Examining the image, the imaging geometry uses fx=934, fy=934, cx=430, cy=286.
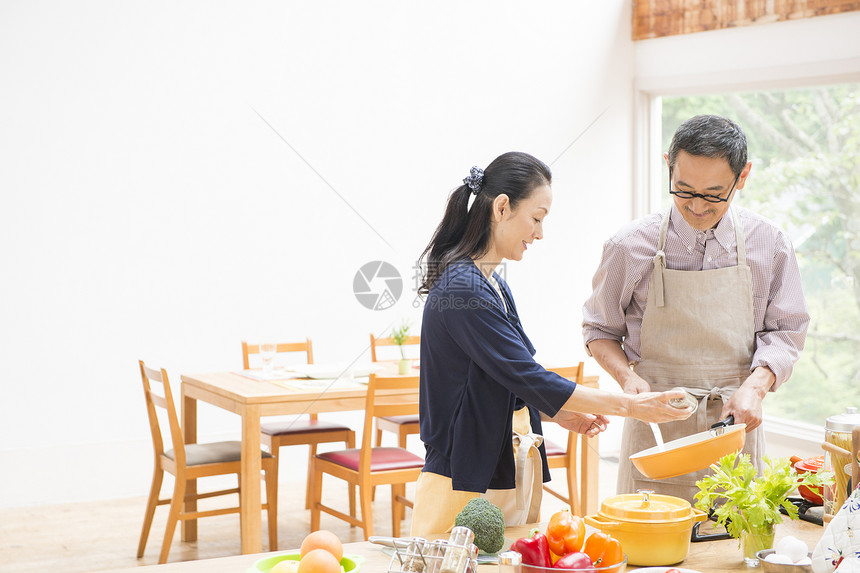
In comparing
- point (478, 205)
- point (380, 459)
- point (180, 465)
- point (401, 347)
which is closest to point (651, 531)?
point (478, 205)

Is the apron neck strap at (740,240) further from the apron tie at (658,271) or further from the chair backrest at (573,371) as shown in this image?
the chair backrest at (573,371)

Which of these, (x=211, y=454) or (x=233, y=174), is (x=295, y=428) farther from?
(x=233, y=174)

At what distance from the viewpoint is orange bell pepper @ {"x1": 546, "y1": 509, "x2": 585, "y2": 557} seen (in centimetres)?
139

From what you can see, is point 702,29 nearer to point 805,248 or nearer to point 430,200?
point 805,248

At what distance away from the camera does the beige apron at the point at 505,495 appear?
1.93 metres

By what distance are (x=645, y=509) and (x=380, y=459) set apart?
231 centimetres

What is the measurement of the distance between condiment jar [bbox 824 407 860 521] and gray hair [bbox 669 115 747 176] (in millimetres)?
662

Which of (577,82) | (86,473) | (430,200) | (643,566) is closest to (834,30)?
(577,82)

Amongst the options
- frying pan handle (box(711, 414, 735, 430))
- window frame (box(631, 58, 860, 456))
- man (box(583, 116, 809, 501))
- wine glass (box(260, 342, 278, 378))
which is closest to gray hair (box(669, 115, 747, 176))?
man (box(583, 116, 809, 501))

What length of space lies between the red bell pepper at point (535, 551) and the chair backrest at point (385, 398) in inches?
84.4

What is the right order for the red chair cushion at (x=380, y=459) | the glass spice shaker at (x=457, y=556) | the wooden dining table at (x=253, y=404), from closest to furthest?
1. the glass spice shaker at (x=457, y=556)
2. the wooden dining table at (x=253, y=404)
3. the red chair cushion at (x=380, y=459)

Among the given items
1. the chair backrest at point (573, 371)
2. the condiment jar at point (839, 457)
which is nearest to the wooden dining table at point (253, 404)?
the chair backrest at point (573, 371)

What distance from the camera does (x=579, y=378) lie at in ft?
12.6

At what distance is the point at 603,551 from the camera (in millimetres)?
1401
